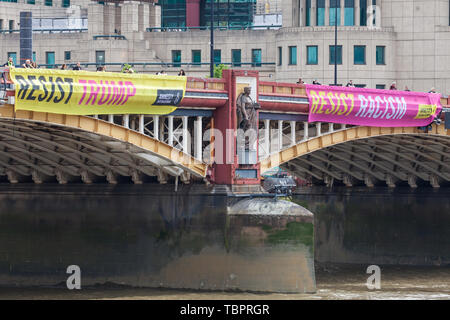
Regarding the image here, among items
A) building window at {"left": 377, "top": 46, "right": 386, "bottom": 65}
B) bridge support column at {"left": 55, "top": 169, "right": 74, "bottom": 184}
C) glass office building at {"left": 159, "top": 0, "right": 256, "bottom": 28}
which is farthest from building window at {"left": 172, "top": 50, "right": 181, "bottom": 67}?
bridge support column at {"left": 55, "top": 169, "right": 74, "bottom": 184}

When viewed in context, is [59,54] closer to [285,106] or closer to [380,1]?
[380,1]

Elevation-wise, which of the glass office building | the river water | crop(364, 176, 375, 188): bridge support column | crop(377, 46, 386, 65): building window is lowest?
the river water

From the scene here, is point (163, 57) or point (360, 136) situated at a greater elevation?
point (163, 57)

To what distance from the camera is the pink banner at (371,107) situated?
6825 cm

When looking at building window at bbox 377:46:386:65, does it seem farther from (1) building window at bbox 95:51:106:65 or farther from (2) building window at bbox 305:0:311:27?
(1) building window at bbox 95:51:106:65

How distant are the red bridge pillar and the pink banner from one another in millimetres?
4108

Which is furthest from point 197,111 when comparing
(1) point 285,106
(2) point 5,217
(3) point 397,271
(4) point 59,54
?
(4) point 59,54

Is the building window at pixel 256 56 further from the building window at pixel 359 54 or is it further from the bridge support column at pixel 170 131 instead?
the bridge support column at pixel 170 131

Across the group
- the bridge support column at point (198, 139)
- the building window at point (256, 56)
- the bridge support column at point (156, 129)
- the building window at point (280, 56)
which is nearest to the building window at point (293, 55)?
the building window at point (280, 56)

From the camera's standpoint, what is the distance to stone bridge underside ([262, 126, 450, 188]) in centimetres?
7281

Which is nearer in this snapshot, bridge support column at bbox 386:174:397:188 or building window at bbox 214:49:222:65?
bridge support column at bbox 386:174:397:188

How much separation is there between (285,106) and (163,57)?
45.0 m
